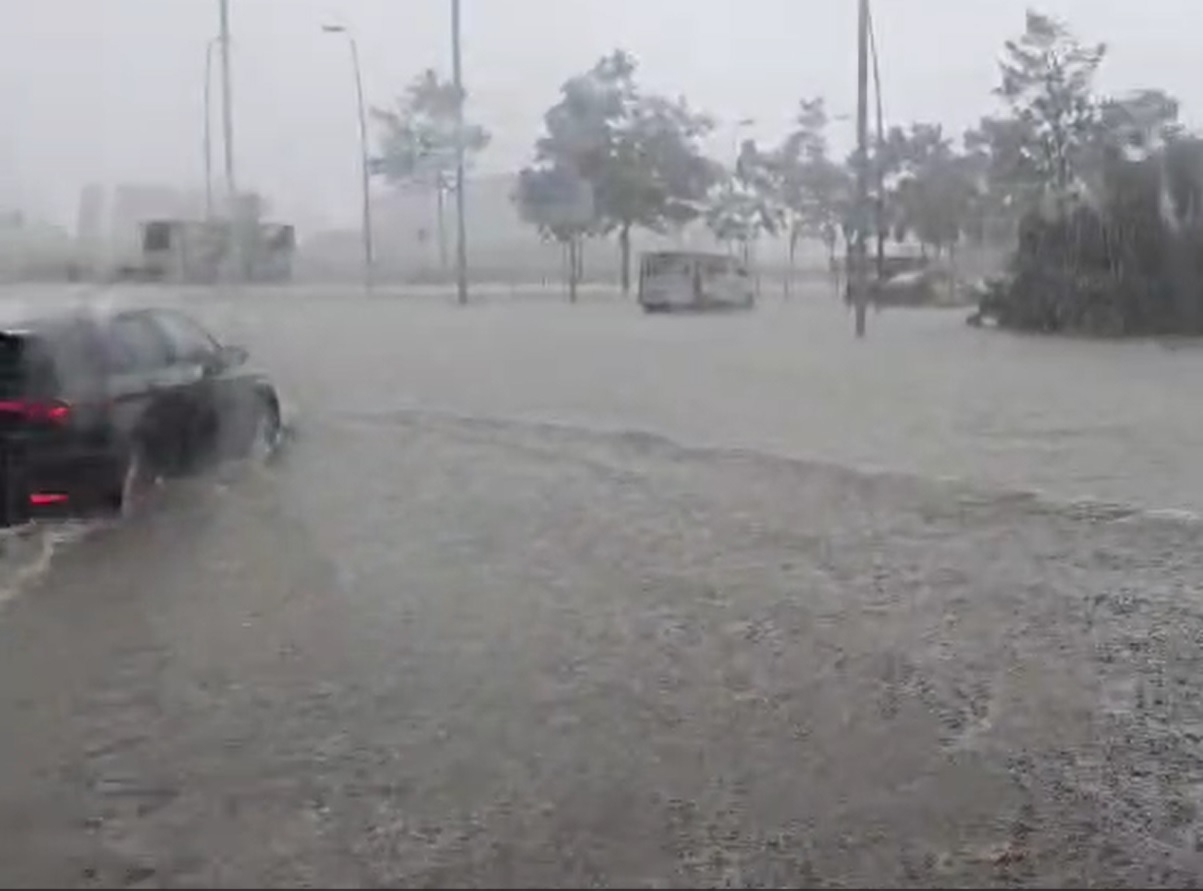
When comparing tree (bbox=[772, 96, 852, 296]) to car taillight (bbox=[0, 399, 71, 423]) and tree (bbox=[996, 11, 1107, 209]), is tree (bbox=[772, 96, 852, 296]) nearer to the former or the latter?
tree (bbox=[996, 11, 1107, 209])

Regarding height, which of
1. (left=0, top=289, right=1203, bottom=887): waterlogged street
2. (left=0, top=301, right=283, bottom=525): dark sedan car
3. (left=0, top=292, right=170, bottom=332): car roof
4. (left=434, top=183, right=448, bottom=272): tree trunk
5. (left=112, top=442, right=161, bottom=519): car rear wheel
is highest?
(left=434, top=183, right=448, bottom=272): tree trunk

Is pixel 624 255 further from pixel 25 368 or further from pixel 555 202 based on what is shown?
pixel 25 368

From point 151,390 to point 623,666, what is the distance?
4726 millimetres

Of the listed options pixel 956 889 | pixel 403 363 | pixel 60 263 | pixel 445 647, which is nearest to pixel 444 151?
pixel 403 363

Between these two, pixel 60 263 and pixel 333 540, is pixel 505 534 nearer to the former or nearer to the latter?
pixel 333 540

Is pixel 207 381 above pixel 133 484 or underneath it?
above

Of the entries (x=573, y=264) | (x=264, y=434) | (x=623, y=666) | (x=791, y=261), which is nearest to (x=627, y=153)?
(x=573, y=264)

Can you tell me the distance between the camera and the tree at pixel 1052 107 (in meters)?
25.0

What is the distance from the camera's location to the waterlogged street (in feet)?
13.4

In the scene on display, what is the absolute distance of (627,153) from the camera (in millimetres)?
23344

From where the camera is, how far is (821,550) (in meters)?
8.94

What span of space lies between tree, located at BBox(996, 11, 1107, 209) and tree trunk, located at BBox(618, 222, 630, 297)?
487 cm

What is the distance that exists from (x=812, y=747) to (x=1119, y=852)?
1080 millimetres

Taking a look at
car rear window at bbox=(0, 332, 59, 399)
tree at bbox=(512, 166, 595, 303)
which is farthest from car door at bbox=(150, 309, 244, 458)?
tree at bbox=(512, 166, 595, 303)
